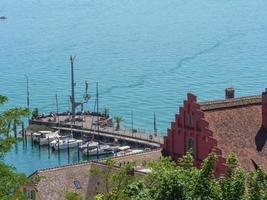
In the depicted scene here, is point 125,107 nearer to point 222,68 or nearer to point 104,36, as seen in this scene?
point 222,68

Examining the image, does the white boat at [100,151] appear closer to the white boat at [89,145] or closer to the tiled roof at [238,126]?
the white boat at [89,145]

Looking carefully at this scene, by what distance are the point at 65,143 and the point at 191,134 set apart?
46.6 m

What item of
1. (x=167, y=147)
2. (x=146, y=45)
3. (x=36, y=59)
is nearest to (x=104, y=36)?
(x=146, y=45)

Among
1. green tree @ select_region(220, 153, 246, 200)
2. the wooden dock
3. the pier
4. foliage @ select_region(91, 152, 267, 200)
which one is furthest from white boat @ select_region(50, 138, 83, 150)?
green tree @ select_region(220, 153, 246, 200)

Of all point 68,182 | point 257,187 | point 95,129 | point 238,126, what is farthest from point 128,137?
point 257,187

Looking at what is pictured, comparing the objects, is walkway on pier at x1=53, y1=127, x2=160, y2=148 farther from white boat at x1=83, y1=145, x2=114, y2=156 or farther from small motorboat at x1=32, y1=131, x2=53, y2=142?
small motorboat at x1=32, y1=131, x2=53, y2=142

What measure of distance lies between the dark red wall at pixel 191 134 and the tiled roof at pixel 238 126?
502mm

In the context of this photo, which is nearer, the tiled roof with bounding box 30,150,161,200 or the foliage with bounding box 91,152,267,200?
the foliage with bounding box 91,152,267,200

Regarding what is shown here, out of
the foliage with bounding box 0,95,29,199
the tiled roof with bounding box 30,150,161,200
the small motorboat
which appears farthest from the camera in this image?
the small motorboat

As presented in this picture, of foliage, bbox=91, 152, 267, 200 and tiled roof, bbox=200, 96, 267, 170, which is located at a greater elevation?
foliage, bbox=91, 152, 267, 200

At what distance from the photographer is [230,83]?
12912cm

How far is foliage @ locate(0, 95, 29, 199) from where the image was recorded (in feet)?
73.5

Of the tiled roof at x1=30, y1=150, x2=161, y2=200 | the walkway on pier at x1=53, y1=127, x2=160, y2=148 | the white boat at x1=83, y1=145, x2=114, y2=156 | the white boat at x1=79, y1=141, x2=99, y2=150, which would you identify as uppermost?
the tiled roof at x1=30, y1=150, x2=161, y2=200

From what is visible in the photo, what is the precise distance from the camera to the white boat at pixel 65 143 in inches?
3789
